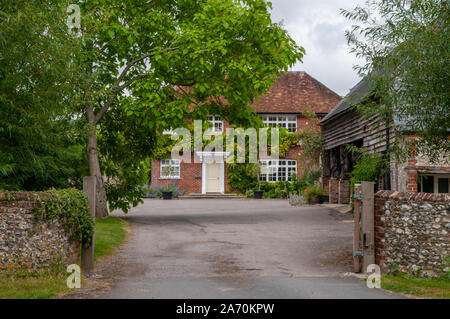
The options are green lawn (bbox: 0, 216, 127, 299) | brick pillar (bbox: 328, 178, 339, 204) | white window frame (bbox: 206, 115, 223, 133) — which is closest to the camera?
green lawn (bbox: 0, 216, 127, 299)

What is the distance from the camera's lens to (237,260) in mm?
9930

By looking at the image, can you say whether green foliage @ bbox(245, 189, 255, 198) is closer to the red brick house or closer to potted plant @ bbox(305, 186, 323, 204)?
the red brick house

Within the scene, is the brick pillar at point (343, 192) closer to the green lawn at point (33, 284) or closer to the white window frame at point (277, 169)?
the white window frame at point (277, 169)

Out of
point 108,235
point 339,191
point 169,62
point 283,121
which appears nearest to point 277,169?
point 283,121

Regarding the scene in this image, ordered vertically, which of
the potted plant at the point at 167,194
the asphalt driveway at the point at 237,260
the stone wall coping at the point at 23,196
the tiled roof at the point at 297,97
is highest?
the tiled roof at the point at 297,97

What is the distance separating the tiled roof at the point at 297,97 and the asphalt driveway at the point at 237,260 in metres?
16.4

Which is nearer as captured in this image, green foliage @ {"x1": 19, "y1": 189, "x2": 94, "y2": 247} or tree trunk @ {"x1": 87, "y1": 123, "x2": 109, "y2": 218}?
green foliage @ {"x1": 19, "y1": 189, "x2": 94, "y2": 247}

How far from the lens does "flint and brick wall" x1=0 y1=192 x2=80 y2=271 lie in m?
6.94

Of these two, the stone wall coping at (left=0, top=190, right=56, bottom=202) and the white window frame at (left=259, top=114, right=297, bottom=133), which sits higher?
the white window frame at (left=259, top=114, right=297, bottom=133)

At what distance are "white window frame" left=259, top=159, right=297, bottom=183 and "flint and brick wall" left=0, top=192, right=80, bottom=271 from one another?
2640cm

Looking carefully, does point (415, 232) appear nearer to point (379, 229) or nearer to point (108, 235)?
point (379, 229)

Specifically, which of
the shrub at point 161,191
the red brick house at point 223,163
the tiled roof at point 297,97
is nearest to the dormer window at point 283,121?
the red brick house at point 223,163

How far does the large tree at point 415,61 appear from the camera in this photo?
8.31 metres

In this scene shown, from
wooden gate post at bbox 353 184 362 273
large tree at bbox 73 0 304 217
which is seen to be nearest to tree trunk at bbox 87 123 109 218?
large tree at bbox 73 0 304 217
